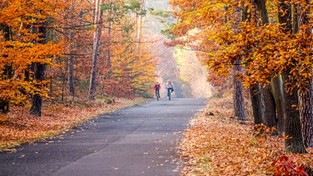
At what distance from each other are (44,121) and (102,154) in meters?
9.55

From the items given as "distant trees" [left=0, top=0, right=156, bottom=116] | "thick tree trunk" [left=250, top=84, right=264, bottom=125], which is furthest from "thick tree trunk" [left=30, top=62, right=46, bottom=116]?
"thick tree trunk" [left=250, top=84, right=264, bottom=125]

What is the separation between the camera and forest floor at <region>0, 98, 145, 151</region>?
16.1m

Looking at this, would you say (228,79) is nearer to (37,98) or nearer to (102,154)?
(37,98)

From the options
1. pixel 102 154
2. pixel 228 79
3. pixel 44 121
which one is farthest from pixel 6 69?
pixel 228 79

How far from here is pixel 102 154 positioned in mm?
12820

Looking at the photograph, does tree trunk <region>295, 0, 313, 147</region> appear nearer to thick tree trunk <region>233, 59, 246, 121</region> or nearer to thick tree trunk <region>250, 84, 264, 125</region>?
thick tree trunk <region>250, 84, 264, 125</region>

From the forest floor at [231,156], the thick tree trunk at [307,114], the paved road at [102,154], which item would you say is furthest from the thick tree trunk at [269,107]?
the paved road at [102,154]

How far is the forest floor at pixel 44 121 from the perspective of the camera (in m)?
16.1

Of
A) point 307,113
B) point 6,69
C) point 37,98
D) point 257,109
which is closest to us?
point 307,113

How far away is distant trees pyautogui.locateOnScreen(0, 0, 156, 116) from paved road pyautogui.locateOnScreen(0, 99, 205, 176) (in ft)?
9.55

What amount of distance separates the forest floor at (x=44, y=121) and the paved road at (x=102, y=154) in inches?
31.7

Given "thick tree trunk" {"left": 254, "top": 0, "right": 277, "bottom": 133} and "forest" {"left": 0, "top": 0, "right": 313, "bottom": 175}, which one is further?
"thick tree trunk" {"left": 254, "top": 0, "right": 277, "bottom": 133}

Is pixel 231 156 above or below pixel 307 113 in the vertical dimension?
below

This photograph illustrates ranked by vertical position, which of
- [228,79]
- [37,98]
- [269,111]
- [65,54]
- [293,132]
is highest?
[65,54]
